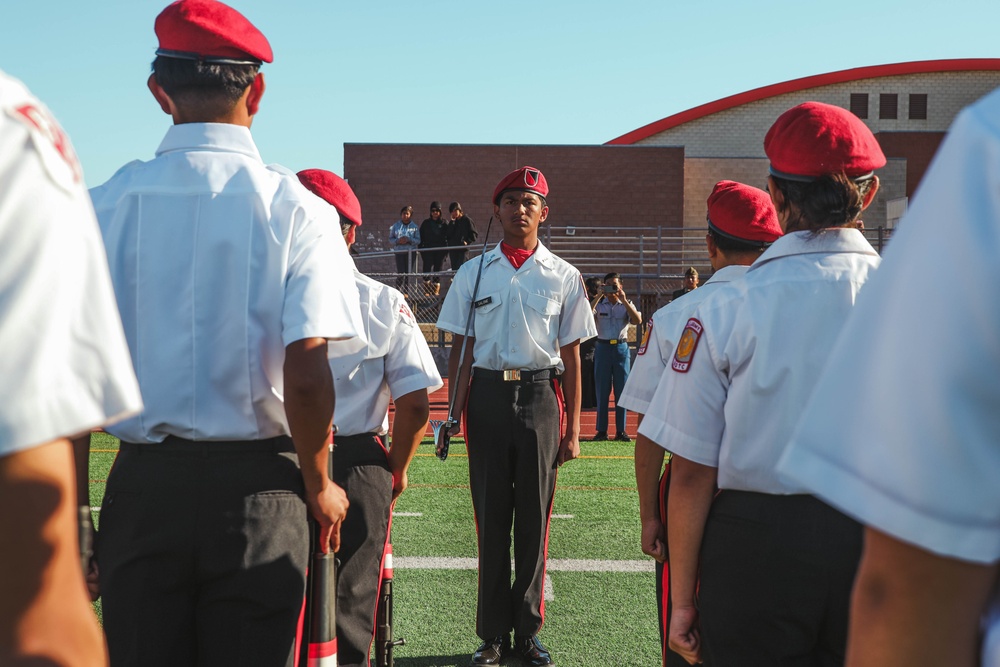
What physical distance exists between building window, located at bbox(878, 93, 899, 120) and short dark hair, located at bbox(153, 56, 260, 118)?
115 ft

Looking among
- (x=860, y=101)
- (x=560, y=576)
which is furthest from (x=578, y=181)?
(x=560, y=576)

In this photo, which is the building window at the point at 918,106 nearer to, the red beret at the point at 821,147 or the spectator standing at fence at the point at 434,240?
the spectator standing at fence at the point at 434,240

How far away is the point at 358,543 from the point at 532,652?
1.46 metres

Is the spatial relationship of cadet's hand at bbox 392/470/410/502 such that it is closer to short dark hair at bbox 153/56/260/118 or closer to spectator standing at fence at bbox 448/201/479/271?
short dark hair at bbox 153/56/260/118

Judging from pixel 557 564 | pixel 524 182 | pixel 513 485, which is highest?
pixel 524 182

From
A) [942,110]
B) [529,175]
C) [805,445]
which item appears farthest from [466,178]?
[805,445]

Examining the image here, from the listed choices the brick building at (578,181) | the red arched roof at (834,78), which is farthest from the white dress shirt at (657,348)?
the red arched roof at (834,78)

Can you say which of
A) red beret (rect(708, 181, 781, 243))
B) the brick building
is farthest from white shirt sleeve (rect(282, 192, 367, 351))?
the brick building

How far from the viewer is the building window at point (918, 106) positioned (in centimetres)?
3397

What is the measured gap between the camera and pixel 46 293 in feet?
2.85

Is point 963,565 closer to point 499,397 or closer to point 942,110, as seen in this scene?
point 499,397

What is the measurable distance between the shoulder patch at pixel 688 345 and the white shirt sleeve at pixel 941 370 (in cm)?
150

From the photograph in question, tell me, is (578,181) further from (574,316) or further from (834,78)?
(574,316)

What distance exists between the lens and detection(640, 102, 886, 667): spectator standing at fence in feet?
7.13
